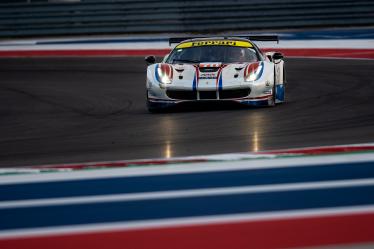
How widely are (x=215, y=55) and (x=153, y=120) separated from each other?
1984mm

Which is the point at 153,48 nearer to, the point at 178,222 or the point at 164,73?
the point at 164,73

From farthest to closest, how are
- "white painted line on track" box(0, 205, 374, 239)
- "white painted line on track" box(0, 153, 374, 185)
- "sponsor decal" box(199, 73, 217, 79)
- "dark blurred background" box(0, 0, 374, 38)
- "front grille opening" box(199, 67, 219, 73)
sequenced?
"dark blurred background" box(0, 0, 374, 38), "front grille opening" box(199, 67, 219, 73), "sponsor decal" box(199, 73, 217, 79), "white painted line on track" box(0, 153, 374, 185), "white painted line on track" box(0, 205, 374, 239)

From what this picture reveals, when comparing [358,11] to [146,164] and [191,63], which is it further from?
[146,164]

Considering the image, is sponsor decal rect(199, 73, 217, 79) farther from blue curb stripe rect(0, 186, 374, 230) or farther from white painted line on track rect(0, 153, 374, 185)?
blue curb stripe rect(0, 186, 374, 230)

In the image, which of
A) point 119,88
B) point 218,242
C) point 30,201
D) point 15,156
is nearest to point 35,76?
point 119,88

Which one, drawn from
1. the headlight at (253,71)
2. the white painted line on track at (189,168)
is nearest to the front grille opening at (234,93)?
the headlight at (253,71)

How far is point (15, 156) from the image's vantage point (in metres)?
7.99

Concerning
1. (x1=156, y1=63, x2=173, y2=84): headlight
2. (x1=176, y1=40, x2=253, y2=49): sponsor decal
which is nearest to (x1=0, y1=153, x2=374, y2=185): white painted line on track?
(x1=156, y1=63, x2=173, y2=84): headlight

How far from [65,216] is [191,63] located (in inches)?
282

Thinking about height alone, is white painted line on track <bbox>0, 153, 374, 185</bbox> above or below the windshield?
below

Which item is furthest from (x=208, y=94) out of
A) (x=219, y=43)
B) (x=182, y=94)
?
(x=219, y=43)

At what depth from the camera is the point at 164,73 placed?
1184 centimetres

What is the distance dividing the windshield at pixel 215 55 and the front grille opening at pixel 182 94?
0.73 m

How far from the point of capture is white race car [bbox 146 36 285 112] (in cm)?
1145
